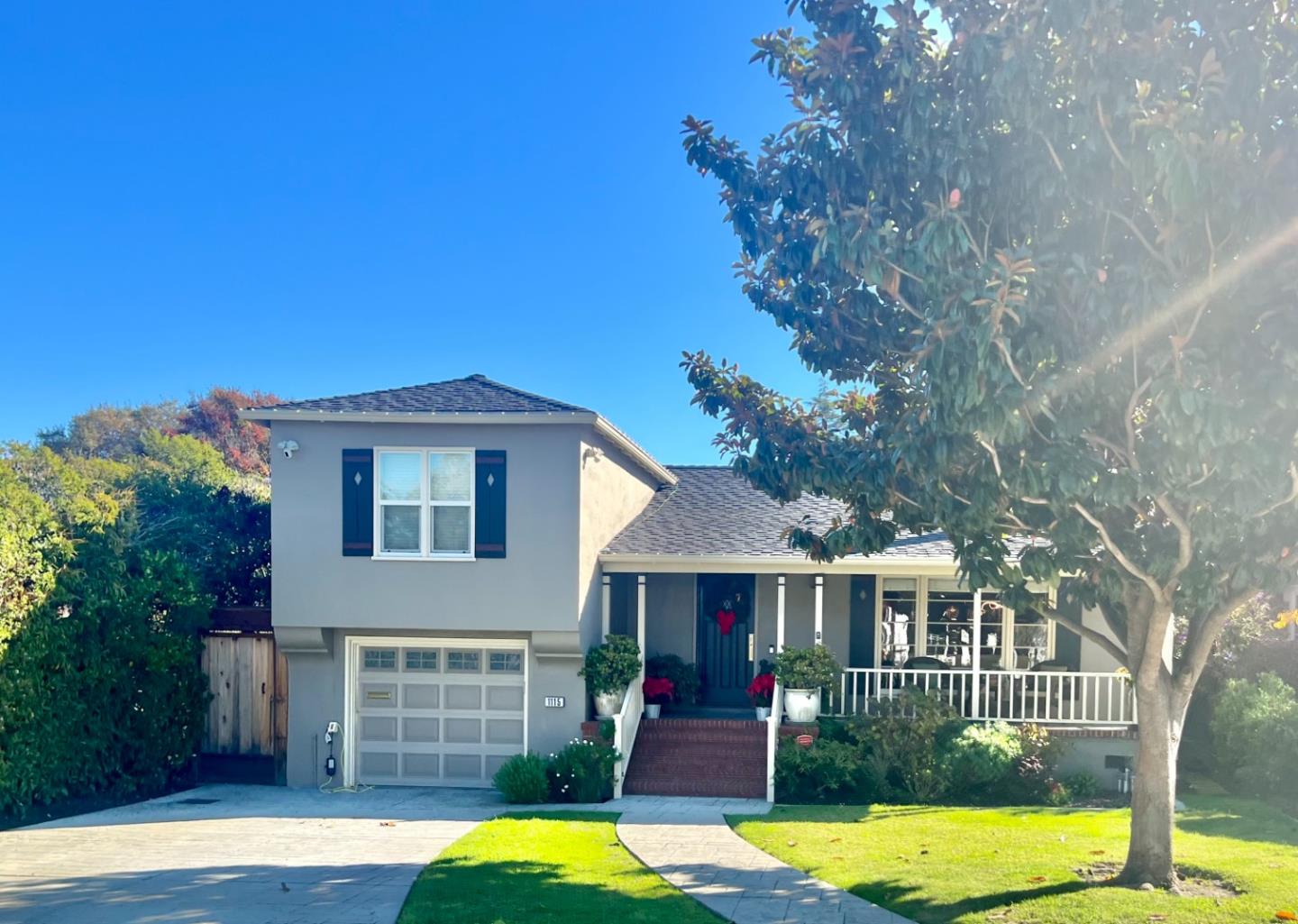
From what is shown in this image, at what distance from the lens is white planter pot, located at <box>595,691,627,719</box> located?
13500mm

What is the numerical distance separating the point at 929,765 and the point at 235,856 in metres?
8.70

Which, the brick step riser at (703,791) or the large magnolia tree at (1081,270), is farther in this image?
the brick step riser at (703,791)

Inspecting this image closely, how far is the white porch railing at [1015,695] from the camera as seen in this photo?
13.7 m

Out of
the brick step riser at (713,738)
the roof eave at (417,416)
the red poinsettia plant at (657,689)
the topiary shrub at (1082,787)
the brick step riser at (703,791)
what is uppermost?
the roof eave at (417,416)

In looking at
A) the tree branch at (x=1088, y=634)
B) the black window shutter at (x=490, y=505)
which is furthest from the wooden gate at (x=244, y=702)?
the tree branch at (x=1088, y=634)

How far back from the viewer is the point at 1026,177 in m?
7.17

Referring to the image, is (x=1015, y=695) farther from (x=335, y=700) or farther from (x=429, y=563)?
(x=335, y=700)

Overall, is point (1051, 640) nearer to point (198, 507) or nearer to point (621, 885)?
point (621, 885)

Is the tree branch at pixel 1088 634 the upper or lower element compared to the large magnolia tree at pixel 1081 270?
lower

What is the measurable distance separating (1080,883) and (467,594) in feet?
28.0

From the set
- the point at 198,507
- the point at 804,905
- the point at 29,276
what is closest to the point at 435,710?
the point at 198,507

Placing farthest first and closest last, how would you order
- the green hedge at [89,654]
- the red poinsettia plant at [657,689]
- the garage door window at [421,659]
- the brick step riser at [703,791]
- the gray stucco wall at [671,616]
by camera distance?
the gray stucco wall at [671,616]
the red poinsettia plant at [657,689]
the garage door window at [421,659]
the brick step riser at [703,791]
the green hedge at [89,654]

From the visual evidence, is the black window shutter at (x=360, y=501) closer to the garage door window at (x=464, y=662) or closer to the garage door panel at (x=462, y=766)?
the garage door window at (x=464, y=662)

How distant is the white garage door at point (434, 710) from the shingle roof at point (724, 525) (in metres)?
2.72
